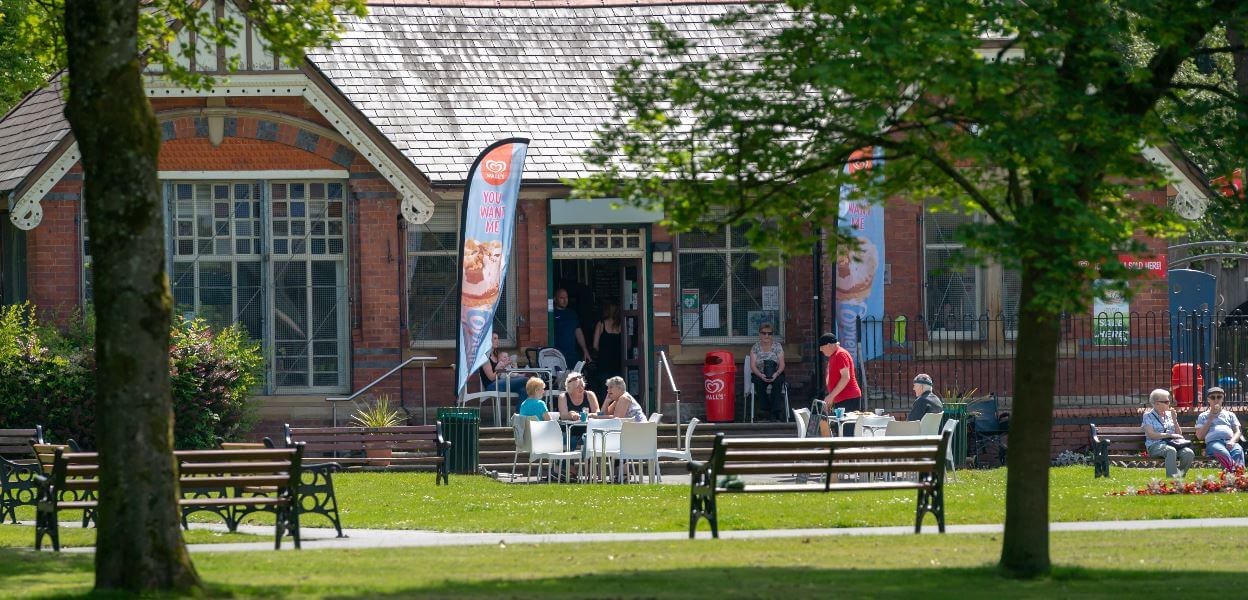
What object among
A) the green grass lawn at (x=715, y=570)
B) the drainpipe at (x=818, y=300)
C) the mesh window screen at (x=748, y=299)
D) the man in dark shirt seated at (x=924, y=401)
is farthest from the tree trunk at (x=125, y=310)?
the mesh window screen at (x=748, y=299)

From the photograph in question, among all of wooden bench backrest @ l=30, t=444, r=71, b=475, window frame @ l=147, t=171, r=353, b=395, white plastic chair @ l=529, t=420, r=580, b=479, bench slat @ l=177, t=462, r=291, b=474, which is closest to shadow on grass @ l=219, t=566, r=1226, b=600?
bench slat @ l=177, t=462, r=291, b=474

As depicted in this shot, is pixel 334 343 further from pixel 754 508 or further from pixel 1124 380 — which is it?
pixel 1124 380

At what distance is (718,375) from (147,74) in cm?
826

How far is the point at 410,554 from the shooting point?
12156mm

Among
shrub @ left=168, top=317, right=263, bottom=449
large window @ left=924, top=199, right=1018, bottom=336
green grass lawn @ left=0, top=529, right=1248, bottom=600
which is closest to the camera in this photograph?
green grass lawn @ left=0, top=529, right=1248, bottom=600

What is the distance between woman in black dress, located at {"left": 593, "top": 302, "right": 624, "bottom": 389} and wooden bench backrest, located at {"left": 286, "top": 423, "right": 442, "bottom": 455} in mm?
4631

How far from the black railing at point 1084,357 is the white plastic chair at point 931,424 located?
376 centimetres

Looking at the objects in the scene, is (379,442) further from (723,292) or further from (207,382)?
(723,292)

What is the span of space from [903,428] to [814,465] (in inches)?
158

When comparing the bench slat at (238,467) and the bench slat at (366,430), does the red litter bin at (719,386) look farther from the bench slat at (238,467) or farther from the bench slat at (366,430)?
the bench slat at (238,467)

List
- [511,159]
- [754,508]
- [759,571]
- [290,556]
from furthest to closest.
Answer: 1. [511,159]
2. [754,508]
3. [290,556]
4. [759,571]

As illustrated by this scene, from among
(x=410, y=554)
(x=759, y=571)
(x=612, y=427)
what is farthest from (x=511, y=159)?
(x=759, y=571)

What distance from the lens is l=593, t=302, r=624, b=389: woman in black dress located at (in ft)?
78.6

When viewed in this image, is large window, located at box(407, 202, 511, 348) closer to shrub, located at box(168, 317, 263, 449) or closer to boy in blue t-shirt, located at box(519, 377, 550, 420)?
shrub, located at box(168, 317, 263, 449)
